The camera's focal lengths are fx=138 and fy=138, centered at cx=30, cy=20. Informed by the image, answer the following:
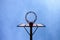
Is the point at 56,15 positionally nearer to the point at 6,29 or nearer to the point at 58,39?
the point at 58,39

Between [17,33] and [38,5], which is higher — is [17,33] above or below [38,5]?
below

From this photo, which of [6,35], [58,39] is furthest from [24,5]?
[58,39]

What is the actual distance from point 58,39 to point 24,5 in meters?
1.09

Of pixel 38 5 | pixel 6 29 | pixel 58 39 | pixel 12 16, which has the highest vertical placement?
pixel 38 5

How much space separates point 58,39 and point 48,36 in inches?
9.4

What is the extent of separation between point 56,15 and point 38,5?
46 cm

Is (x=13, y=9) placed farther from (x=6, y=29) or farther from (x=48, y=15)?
(x=48, y=15)

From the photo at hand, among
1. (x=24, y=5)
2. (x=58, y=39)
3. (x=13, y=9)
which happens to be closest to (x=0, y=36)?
(x=13, y=9)

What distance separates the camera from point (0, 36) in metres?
3.11

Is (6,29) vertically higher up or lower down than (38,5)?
lower down

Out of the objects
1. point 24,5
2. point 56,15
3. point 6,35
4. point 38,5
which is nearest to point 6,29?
point 6,35

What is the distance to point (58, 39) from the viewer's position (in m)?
3.12

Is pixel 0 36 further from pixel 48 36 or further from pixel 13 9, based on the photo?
pixel 48 36

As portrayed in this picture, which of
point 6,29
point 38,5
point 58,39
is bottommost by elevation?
point 58,39
